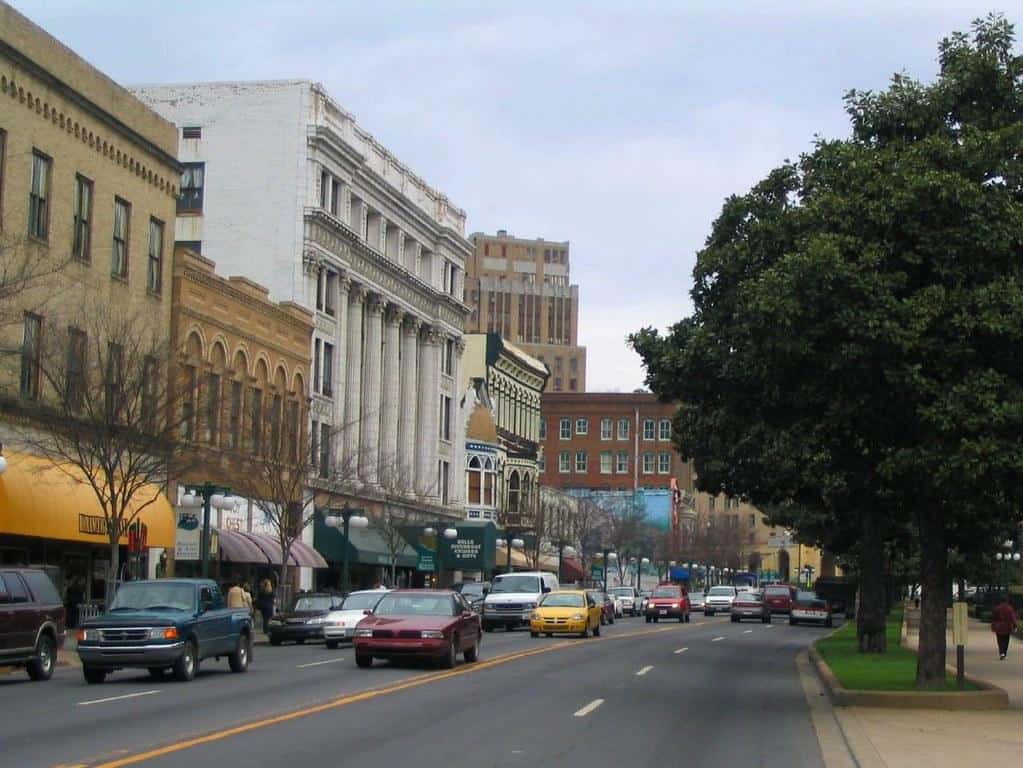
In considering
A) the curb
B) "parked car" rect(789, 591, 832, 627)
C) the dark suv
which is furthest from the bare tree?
"parked car" rect(789, 591, 832, 627)

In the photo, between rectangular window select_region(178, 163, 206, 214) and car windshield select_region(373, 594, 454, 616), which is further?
rectangular window select_region(178, 163, 206, 214)

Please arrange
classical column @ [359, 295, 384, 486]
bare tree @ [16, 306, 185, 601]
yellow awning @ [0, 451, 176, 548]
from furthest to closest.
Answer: classical column @ [359, 295, 384, 486], bare tree @ [16, 306, 185, 601], yellow awning @ [0, 451, 176, 548]

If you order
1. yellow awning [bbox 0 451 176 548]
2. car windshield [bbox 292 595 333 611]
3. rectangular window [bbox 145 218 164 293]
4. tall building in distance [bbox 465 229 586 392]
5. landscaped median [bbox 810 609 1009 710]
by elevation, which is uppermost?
tall building in distance [bbox 465 229 586 392]

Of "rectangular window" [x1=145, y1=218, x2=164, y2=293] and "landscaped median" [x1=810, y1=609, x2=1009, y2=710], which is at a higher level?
"rectangular window" [x1=145, y1=218, x2=164, y2=293]

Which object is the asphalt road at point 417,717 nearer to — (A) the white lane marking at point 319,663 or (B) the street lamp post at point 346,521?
(A) the white lane marking at point 319,663

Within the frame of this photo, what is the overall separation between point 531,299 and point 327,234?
125 meters

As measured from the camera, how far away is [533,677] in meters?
28.3

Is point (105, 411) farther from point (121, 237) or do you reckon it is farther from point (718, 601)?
point (718, 601)

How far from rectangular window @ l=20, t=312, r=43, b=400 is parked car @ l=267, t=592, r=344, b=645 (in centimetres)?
891

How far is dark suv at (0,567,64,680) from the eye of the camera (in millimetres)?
25109

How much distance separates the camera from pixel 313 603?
143 feet

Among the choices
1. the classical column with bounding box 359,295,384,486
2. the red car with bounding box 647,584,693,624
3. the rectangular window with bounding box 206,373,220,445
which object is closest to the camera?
the rectangular window with bounding box 206,373,220,445

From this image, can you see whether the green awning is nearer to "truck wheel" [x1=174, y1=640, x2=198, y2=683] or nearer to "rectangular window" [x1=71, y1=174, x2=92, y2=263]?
"rectangular window" [x1=71, y1=174, x2=92, y2=263]

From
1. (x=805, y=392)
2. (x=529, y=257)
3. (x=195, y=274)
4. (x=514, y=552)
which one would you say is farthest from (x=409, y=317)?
(x=529, y=257)
